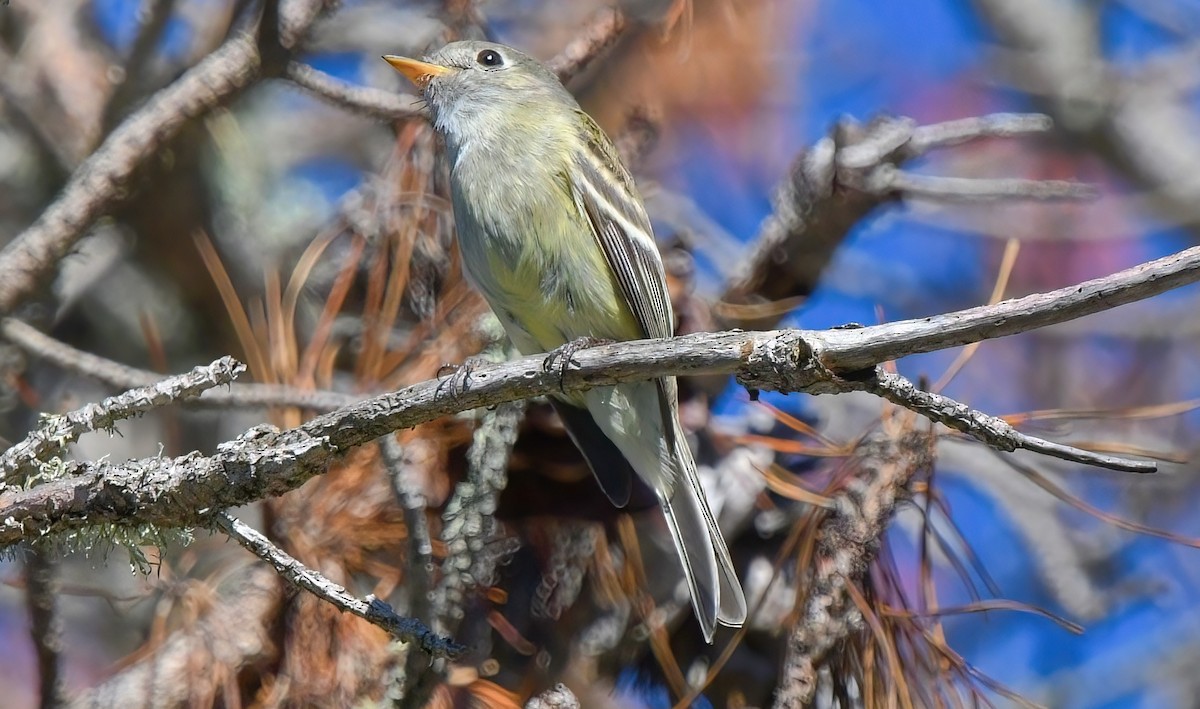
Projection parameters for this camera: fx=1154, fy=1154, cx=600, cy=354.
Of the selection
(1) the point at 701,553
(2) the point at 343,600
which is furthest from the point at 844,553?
(2) the point at 343,600

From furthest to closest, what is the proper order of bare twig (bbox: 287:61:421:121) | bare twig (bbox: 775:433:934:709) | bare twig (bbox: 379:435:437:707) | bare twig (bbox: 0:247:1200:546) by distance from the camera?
1. bare twig (bbox: 287:61:421:121)
2. bare twig (bbox: 775:433:934:709)
3. bare twig (bbox: 379:435:437:707)
4. bare twig (bbox: 0:247:1200:546)

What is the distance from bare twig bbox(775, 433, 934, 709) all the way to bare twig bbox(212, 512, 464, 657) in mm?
1228

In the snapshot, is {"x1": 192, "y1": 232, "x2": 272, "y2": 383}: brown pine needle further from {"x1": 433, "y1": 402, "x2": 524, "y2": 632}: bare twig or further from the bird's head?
the bird's head

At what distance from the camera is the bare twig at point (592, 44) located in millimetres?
4574

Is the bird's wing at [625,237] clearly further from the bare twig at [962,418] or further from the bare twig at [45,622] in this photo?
the bare twig at [45,622]

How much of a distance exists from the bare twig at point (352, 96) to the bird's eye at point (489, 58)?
27 cm

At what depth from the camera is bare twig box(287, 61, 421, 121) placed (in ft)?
12.0

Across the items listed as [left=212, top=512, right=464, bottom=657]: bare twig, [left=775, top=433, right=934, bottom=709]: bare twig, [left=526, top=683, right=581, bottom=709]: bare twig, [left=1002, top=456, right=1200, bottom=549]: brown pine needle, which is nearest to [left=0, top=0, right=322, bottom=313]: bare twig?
[left=212, top=512, right=464, bottom=657]: bare twig

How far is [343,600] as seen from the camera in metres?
2.12

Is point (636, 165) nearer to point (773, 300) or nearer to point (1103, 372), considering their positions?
point (773, 300)

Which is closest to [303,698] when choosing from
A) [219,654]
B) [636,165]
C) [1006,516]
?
[219,654]

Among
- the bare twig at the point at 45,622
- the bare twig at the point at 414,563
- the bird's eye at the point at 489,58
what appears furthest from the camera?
the bird's eye at the point at 489,58

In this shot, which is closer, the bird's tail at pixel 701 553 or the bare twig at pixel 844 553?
the bare twig at pixel 844 553

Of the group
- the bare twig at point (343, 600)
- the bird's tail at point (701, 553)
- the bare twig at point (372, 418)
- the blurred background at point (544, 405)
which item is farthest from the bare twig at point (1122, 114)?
the bare twig at point (343, 600)
